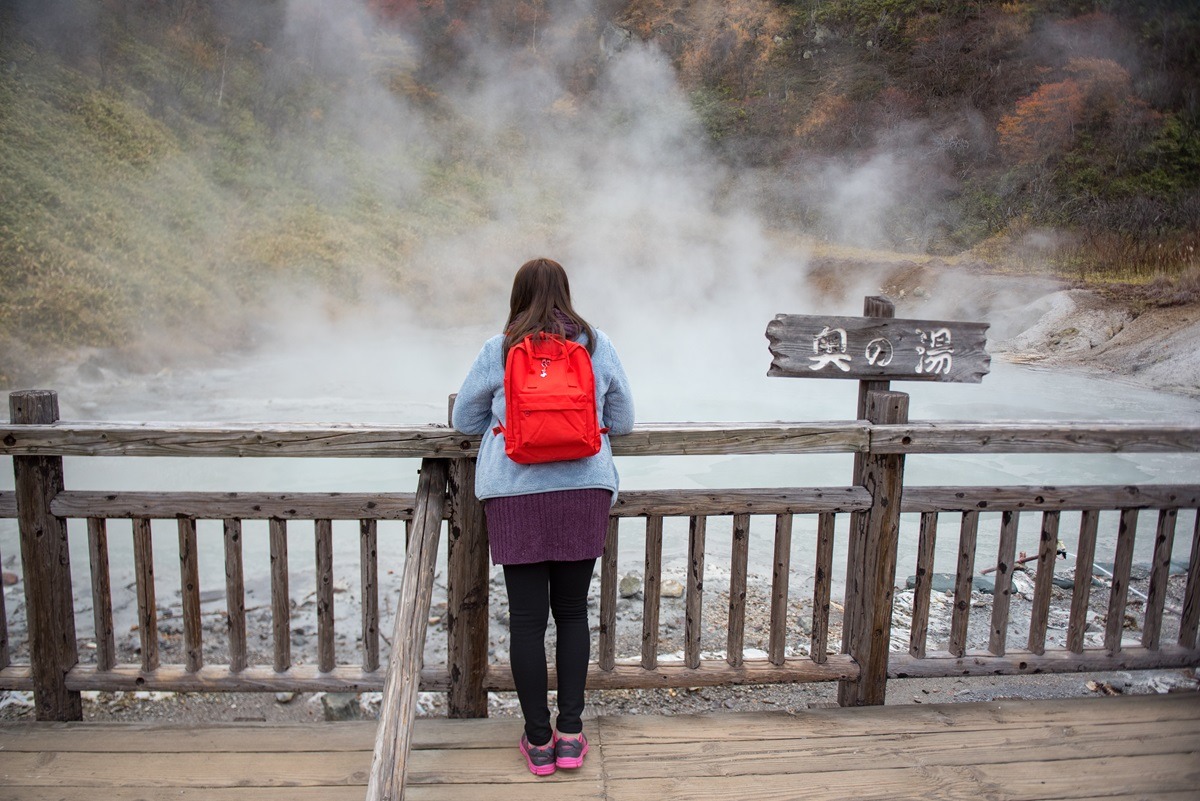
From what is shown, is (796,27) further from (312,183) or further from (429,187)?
(312,183)

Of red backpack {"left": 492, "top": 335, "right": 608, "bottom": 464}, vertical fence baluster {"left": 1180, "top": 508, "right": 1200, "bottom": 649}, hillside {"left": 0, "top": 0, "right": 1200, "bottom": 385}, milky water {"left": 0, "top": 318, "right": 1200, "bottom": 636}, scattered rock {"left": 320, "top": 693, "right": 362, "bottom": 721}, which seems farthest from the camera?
hillside {"left": 0, "top": 0, "right": 1200, "bottom": 385}

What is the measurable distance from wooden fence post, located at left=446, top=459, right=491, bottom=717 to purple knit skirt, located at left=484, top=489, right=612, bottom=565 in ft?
0.76

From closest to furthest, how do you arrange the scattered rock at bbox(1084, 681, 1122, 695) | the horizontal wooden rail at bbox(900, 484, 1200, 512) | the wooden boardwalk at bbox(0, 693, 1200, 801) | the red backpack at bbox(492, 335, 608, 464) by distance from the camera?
the red backpack at bbox(492, 335, 608, 464) < the wooden boardwalk at bbox(0, 693, 1200, 801) < the horizontal wooden rail at bbox(900, 484, 1200, 512) < the scattered rock at bbox(1084, 681, 1122, 695)

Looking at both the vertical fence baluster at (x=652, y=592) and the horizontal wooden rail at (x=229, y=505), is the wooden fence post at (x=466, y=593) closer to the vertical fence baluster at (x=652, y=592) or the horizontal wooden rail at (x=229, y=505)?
the horizontal wooden rail at (x=229, y=505)

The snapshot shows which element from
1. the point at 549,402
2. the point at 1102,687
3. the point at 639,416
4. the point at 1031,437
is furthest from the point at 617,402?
the point at 639,416

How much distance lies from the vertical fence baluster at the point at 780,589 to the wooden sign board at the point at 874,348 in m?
0.35

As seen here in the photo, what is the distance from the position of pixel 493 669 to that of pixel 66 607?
92 centimetres

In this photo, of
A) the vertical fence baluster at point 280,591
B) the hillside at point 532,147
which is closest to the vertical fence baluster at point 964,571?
the vertical fence baluster at point 280,591

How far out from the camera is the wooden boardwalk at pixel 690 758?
4.38ft

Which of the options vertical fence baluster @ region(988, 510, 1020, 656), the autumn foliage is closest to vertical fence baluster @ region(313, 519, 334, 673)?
vertical fence baluster @ region(988, 510, 1020, 656)

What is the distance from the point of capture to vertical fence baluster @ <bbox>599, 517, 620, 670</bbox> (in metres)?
1.59

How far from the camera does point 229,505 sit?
5.08 feet

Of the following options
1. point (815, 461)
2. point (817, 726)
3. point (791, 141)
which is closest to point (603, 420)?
point (817, 726)

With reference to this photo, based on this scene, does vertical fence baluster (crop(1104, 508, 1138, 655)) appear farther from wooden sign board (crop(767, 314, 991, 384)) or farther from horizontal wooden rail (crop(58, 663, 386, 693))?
horizontal wooden rail (crop(58, 663, 386, 693))
